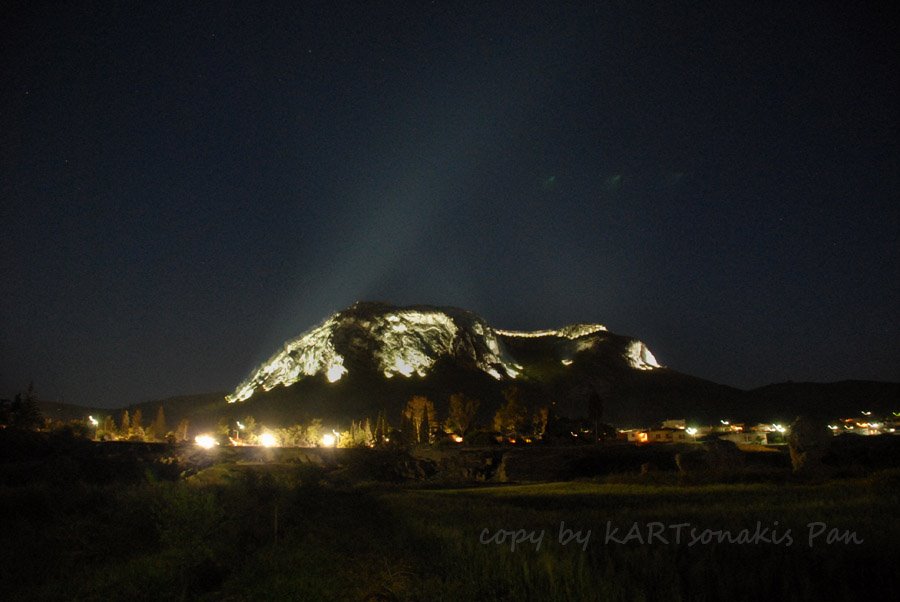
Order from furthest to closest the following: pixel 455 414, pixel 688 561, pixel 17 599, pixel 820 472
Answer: pixel 455 414, pixel 820 472, pixel 17 599, pixel 688 561

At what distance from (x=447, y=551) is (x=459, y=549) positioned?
0.29 metres

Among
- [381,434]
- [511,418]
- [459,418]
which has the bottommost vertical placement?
[381,434]

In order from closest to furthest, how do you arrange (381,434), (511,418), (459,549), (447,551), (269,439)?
(459,549), (447,551), (381,434), (511,418), (269,439)

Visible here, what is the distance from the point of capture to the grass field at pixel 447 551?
6602 mm

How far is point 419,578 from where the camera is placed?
8.64 metres

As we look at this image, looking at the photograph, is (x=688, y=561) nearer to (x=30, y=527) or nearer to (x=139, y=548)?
(x=139, y=548)

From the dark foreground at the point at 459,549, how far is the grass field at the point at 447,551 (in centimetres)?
3

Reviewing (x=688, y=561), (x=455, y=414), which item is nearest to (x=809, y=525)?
(x=688, y=561)

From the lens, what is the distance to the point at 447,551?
9273mm

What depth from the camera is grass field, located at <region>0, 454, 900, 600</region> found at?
21.7 ft

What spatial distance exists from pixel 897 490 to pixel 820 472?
9.13m

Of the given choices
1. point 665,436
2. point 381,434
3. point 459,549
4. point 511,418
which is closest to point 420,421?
point 381,434

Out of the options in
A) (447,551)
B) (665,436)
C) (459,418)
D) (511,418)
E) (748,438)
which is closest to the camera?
(447,551)

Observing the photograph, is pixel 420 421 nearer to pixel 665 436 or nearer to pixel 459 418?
pixel 459 418
